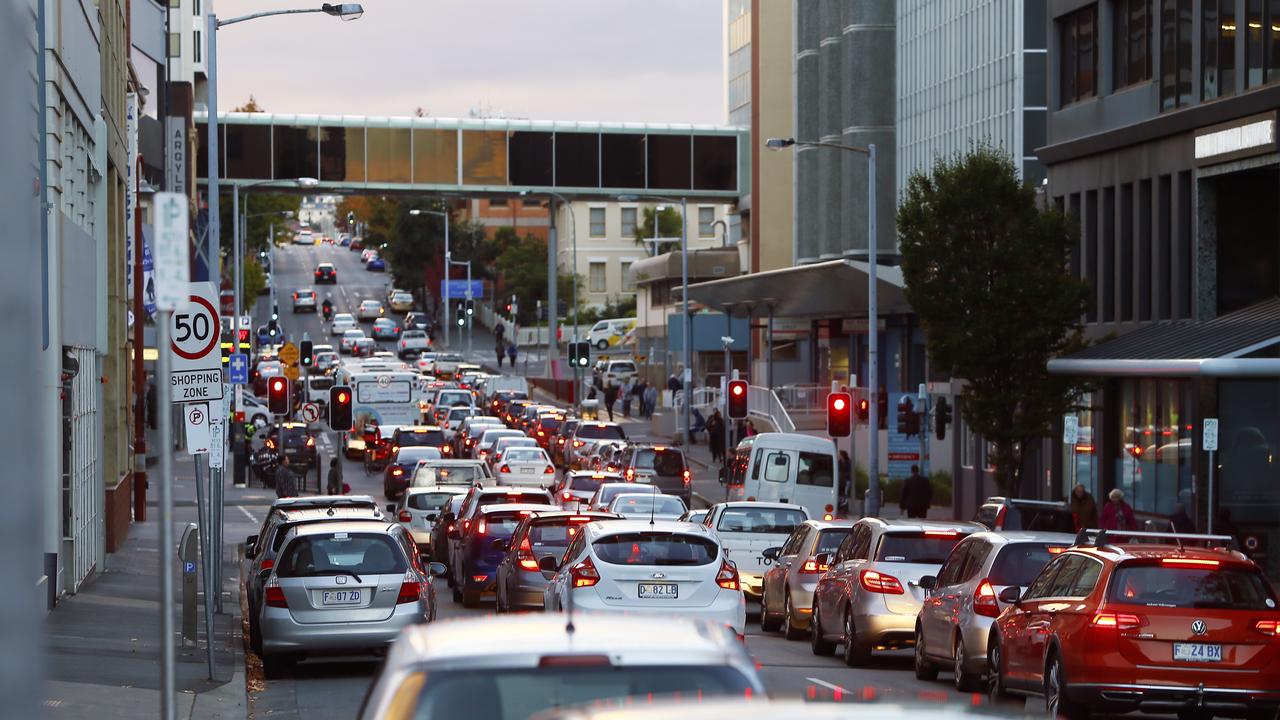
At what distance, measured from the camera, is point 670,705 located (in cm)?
524

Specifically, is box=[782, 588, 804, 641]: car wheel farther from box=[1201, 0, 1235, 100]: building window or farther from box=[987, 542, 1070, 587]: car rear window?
box=[1201, 0, 1235, 100]: building window

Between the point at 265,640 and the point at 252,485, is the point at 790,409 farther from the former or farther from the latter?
the point at 265,640

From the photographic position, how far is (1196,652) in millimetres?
15219

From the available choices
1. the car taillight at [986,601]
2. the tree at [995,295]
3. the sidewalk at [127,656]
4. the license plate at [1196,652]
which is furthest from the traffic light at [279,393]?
the license plate at [1196,652]

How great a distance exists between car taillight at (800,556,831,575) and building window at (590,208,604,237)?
119 meters

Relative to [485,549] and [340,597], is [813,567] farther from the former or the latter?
[340,597]

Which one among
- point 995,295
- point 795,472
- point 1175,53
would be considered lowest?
point 795,472

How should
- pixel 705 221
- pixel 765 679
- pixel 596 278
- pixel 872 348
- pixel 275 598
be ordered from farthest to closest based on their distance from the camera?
pixel 596 278
pixel 705 221
pixel 872 348
pixel 275 598
pixel 765 679

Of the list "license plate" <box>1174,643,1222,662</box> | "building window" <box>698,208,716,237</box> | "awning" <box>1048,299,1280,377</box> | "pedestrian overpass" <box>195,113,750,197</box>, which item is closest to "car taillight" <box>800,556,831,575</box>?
"license plate" <box>1174,643,1222,662</box>

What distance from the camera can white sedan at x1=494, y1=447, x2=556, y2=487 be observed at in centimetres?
4747

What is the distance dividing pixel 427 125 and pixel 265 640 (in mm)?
68375

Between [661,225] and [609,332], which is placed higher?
[661,225]

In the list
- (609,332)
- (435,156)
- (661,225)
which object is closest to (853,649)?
(435,156)

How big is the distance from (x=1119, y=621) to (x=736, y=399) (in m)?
31.9
